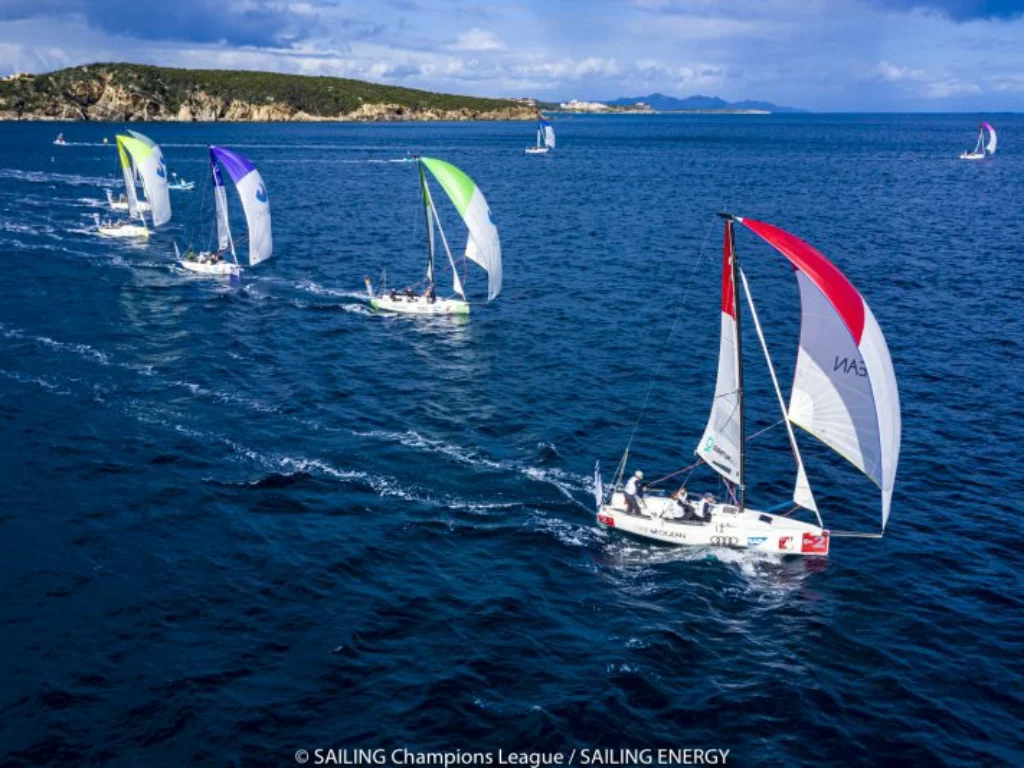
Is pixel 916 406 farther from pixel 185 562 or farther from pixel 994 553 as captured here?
pixel 185 562

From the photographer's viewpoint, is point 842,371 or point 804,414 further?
point 804,414

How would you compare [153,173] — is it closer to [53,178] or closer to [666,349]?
[666,349]

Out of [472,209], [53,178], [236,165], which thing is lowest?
[472,209]

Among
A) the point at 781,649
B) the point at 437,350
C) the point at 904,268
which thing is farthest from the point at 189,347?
the point at 904,268

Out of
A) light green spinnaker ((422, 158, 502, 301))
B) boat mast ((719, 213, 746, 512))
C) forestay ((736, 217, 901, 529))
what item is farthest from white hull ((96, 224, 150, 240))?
forestay ((736, 217, 901, 529))

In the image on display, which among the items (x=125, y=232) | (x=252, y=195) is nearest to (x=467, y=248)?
(x=252, y=195)

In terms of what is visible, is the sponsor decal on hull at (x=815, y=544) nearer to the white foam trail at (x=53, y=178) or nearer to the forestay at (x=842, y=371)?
the forestay at (x=842, y=371)

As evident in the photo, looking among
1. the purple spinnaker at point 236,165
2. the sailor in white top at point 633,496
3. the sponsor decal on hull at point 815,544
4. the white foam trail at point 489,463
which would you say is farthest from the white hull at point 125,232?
the sponsor decal on hull at point 815,544
